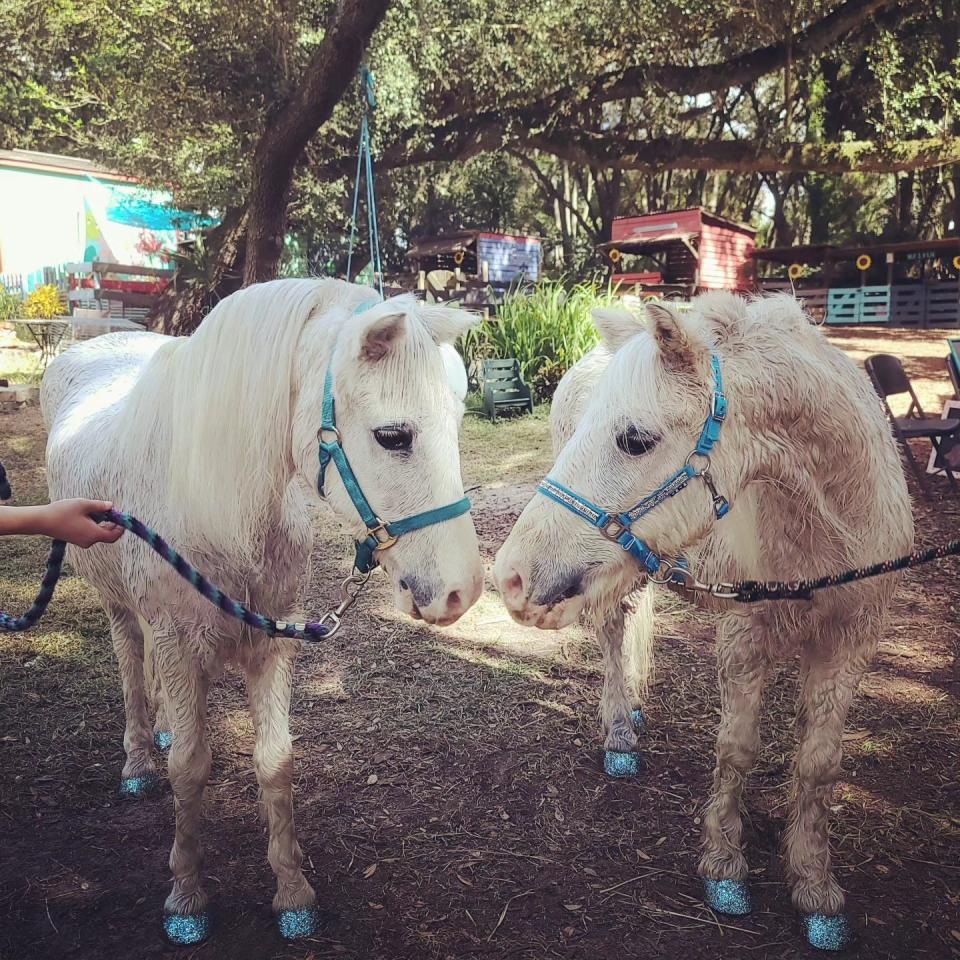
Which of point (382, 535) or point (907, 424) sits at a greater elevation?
point (382, 535)

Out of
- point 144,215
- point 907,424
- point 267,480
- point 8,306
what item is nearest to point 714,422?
point 267,480

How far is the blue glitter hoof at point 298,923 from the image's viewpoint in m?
2.13

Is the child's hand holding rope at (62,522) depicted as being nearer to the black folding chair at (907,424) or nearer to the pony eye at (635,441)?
the pony eye at (635,441)

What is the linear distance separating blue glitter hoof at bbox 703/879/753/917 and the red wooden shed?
54.2ft

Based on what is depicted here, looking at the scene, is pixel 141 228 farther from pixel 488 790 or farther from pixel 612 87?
pixel 488 790

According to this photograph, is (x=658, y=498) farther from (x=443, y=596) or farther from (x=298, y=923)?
(x=298, y=923)

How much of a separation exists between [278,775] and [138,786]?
3.48ft

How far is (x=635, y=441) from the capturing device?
70.3 inches

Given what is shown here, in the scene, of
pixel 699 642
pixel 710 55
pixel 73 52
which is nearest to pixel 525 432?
pixel 699 642

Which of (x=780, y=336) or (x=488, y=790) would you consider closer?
(x=780, y=336)

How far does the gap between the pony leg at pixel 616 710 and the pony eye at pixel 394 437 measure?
169cm

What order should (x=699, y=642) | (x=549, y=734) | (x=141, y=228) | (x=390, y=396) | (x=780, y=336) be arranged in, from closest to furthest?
1. (x=390, y=396)
2. (x=780, y=336)
3. (x=549, y=734)
4. (x=699, y=642)
5. (x=141, y=228)

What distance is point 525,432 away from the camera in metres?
9.19

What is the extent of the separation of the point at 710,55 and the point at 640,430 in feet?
45.4
